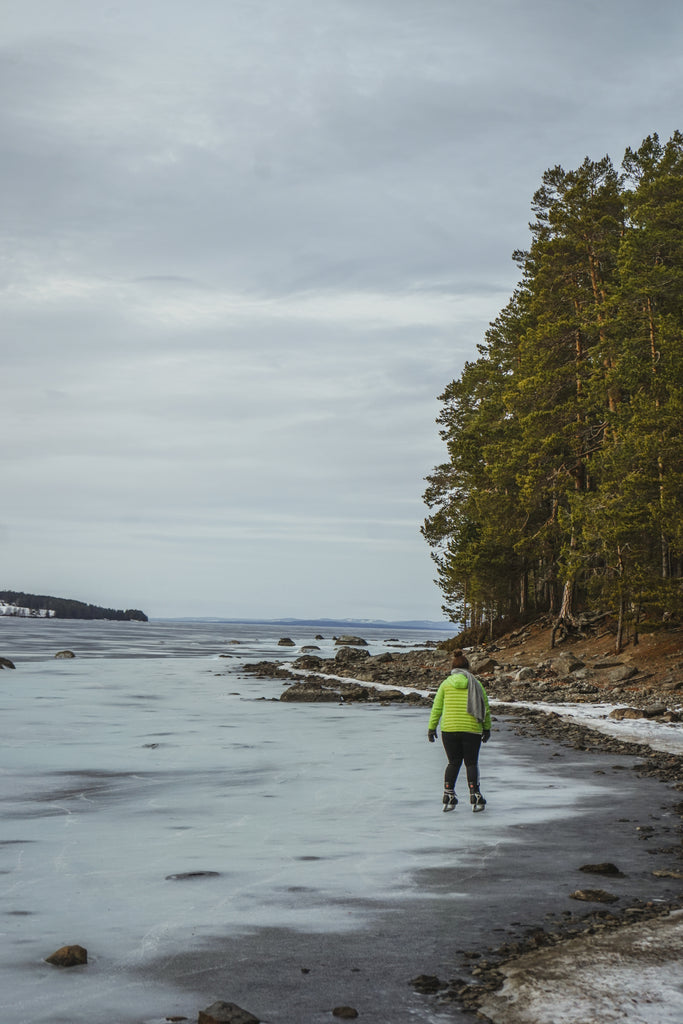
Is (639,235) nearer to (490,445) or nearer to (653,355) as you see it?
(653,355)

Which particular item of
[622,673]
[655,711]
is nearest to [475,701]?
[655,711]

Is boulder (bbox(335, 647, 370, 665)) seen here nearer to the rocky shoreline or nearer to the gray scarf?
the rocky shoreline

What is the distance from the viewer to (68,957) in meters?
6.45

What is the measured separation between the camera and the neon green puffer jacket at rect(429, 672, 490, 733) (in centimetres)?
1177

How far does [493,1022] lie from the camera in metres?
5.30

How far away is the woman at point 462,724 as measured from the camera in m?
11.8

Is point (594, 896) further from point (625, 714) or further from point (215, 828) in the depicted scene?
point (625, 714)

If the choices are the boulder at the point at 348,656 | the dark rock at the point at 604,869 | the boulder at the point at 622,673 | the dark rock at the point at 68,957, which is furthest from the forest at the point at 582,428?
the dark rock at the point at 68,957

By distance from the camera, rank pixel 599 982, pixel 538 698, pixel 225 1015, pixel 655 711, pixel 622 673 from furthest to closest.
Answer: pixel 622 673 → pixel 538 698 → pixel 655 711 → pixel 599 982 → pixel 225 1015

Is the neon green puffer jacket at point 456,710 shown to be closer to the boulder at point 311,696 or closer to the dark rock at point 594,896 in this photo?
the dark rock at point 594,896

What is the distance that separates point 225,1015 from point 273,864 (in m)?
4.23

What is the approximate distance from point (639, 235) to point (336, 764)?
23.1 m

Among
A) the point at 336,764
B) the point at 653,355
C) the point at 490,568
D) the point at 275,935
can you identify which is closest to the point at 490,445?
the point at 490,568

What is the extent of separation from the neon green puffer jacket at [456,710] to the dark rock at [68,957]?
615 centimetres
